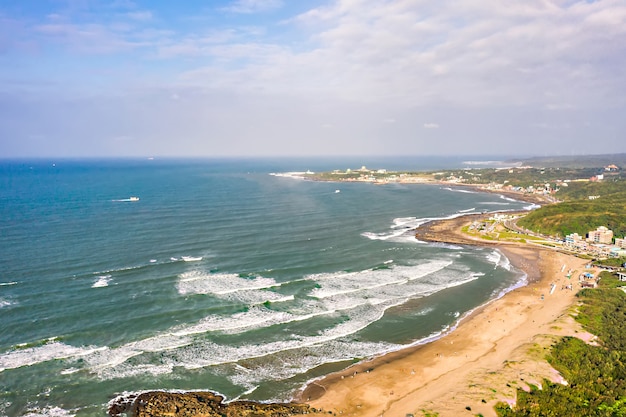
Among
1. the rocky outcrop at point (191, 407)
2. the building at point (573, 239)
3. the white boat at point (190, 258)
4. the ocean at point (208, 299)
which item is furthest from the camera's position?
the building at point (573, 239)

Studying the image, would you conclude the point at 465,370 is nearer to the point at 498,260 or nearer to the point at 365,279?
the point at 365,279

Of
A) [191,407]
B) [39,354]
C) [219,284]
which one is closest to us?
[191,407]

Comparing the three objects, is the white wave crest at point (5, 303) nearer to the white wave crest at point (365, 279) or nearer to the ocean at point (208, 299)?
the ocean at point (208, 299)

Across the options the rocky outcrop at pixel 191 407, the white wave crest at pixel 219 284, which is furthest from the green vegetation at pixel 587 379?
the white wave crest at pixel 219 284

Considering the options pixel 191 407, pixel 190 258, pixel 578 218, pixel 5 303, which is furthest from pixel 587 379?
pixel 578 218

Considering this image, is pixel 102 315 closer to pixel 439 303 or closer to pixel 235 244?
pixel 235 244

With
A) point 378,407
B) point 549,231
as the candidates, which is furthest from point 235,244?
point 549,231
